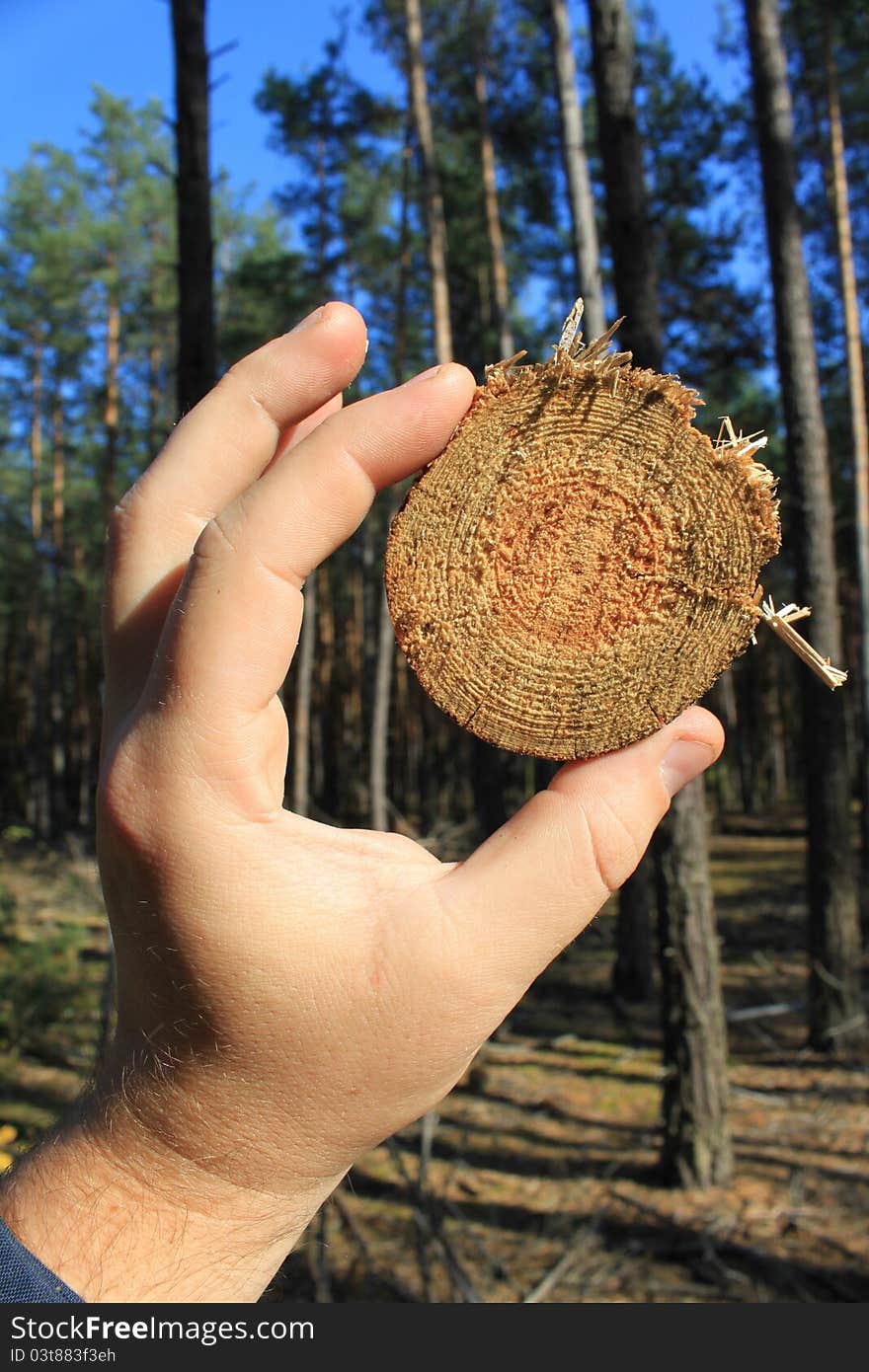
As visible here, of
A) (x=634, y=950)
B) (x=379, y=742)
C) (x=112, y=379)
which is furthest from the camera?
(x=112, y=379)

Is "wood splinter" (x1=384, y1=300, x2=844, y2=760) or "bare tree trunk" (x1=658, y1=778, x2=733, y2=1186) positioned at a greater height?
"wood splinter" (x1=384, y1=300, x2=844, y2=760)

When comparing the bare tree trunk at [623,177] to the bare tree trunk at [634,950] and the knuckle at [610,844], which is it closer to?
the knuckle at [610,844]

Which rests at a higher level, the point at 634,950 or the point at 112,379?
the point at 112,379

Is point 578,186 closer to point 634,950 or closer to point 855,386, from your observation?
point 855,386

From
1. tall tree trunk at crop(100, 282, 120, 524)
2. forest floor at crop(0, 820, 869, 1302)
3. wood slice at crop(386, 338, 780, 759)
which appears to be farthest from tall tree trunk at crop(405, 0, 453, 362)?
tall tree trunk at crop(100, 282, 120, 524)

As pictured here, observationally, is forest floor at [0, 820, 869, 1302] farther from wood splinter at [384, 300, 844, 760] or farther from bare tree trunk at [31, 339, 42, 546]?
bare tree trunk at [31, 339, 42, 546]

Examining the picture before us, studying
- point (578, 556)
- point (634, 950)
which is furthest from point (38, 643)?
point (578, 556)

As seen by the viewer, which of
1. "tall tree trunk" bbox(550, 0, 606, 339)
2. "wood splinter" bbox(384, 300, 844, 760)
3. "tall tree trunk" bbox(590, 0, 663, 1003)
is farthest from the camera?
"tall tree trunk" bbox(550, 0, 606, 339)

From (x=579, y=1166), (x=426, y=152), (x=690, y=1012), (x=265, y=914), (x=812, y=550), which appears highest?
(x=426, y=152)
